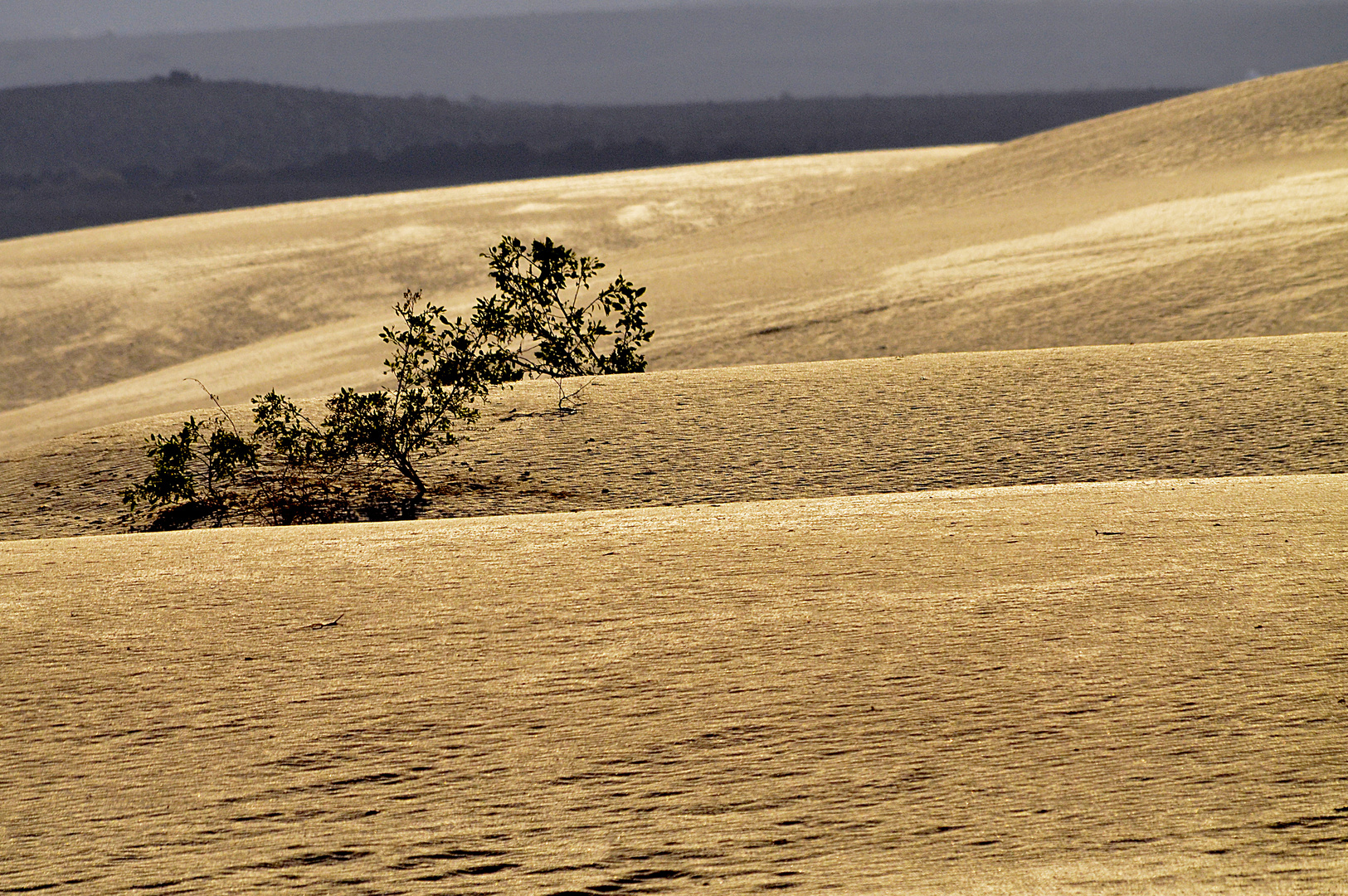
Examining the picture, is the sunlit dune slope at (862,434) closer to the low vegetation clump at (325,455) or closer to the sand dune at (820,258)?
the low vegetation clump at (325,455)

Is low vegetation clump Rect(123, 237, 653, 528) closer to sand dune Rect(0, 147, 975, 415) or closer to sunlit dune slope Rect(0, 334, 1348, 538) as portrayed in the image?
sunlit dune slope Rect(0, 334, 1348, 538)

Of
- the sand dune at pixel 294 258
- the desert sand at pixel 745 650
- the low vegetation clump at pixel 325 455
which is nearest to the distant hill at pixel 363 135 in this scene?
Answer: the sand dune at pixel 294 258

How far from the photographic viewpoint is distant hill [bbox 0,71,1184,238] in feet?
296

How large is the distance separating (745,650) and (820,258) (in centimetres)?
1613

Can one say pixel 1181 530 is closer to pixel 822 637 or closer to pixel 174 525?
pixel 822 637

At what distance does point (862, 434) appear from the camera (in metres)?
7.36

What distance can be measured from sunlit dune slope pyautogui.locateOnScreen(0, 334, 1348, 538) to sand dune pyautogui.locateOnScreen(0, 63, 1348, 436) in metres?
4.62

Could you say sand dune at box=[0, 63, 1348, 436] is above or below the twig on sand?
above

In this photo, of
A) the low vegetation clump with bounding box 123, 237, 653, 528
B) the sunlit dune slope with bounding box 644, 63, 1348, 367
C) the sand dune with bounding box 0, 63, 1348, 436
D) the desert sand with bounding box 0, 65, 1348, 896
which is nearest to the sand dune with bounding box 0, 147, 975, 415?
the sand dune with bounding box 0, 63, 1348, 436

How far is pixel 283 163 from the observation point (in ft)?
371

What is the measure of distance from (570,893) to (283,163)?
11907 centimetres

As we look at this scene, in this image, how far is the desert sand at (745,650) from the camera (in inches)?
118

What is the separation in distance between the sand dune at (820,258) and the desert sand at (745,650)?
17.5ft

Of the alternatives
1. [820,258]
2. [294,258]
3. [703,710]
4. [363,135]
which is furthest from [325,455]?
[363,135]
